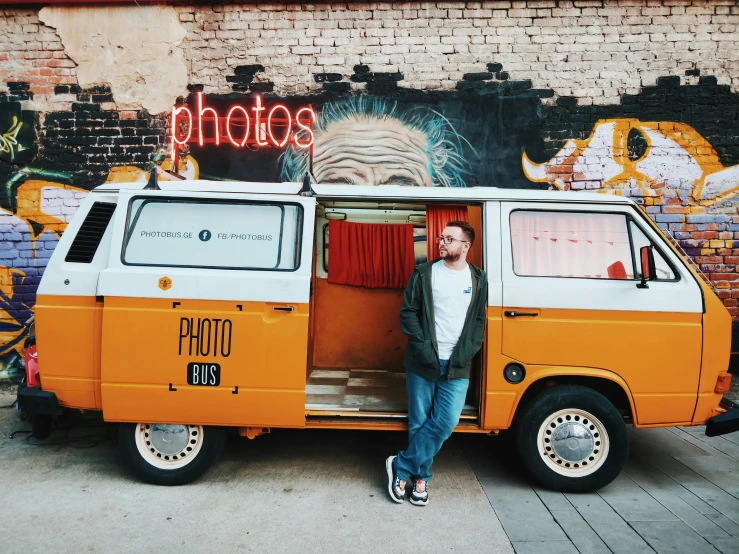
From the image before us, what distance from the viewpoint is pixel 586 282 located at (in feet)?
12.9

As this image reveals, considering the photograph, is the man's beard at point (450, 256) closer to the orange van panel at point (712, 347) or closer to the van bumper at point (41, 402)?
the orange van panel at point (712, 347)

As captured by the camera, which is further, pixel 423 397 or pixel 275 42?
pixel 275 42

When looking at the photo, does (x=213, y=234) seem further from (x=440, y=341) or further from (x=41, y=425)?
(x=41, y=425)

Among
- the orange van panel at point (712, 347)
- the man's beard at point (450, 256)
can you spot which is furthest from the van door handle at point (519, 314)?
the orange van panel at point (712, 347)

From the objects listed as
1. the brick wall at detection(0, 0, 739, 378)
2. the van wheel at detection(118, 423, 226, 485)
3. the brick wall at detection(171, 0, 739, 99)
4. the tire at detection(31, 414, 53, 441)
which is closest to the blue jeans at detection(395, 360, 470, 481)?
the van wheel at detection(118, 423, 226, 485)

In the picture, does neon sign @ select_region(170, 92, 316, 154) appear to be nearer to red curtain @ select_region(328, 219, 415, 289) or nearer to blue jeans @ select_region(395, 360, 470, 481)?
red curtain @ select_region(328, 219, 415, 289)

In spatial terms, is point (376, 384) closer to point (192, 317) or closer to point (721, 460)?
point (192, 317)

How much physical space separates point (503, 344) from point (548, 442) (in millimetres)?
863

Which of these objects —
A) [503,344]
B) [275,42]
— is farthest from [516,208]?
[275,42]

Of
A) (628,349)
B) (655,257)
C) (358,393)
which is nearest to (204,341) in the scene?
(358,393)

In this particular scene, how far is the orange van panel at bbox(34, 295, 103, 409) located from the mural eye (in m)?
6.38

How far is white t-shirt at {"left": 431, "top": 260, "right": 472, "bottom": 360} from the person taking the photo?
380 cm

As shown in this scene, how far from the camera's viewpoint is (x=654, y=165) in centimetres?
670

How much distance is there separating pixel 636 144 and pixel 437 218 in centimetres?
399
